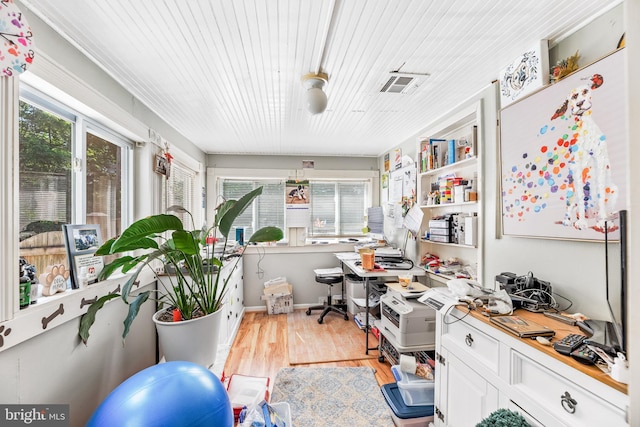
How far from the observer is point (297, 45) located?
1439mm

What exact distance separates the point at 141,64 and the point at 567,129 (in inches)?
96.8

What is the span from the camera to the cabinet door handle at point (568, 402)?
899 mm

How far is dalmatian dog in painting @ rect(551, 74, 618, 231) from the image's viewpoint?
1.17 meters

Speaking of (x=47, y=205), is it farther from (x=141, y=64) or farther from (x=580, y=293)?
(x=580, y=293)

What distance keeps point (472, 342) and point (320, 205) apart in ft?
10.0

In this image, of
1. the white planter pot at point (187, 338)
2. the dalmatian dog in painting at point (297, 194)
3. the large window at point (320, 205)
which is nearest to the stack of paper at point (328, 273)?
the large window at point (320, 205)

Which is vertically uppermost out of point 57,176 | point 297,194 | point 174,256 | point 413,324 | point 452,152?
point 452,152

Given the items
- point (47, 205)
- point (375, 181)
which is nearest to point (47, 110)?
point (47, 205)

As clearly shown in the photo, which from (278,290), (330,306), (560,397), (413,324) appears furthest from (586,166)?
(278,290)

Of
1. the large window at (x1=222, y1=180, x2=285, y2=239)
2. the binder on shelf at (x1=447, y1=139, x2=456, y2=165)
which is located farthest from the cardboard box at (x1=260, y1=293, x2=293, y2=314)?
the binder on shelf at (x1=447, y1=139, x2=456, y2=165)

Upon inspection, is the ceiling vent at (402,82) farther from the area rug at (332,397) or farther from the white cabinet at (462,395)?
the area rug at (332,397)

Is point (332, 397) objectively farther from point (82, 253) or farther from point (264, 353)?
point (82, 253)

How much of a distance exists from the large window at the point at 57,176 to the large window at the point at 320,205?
2.19 m

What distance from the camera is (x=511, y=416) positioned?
1.03 metres
